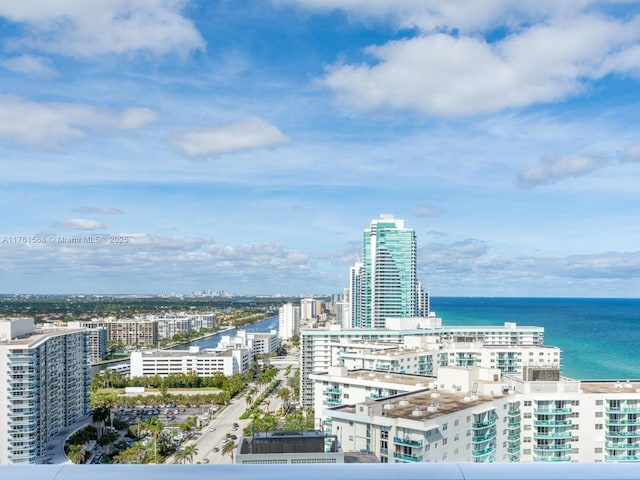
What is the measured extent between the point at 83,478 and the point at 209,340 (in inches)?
1252

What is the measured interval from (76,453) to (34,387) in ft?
4.20

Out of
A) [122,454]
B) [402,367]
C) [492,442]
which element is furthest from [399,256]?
[492,442]

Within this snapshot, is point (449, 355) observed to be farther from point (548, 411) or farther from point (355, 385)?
point (548, 411)

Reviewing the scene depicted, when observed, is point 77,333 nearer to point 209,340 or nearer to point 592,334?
point 209,340

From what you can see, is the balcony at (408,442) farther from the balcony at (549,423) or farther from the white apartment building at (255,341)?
the white apartment building at (255,341)

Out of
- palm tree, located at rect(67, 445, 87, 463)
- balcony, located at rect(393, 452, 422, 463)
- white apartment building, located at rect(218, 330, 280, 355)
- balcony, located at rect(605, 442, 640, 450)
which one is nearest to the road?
palm tree, located at rect(67, 445, 87, 463)

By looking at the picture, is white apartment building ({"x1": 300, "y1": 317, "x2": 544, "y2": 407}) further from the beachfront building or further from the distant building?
the beachfront building

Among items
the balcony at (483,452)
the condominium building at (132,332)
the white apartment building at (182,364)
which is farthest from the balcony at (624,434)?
the condominium building at (132,332)

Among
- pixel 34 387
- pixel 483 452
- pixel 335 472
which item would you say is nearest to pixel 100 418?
pixel 34 387

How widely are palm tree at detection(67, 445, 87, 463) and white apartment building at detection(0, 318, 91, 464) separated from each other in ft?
1.73

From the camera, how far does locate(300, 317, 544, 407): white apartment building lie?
12575 mm

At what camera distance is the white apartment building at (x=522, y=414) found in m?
5.14

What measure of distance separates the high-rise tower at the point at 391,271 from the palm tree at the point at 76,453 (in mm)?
12426

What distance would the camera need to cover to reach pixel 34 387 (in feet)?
29.5
